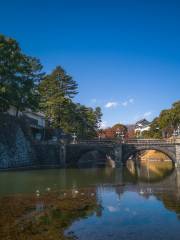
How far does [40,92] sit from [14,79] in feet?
54.3

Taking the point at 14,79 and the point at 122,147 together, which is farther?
the point at 122,147

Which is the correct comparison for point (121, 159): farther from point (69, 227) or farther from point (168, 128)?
point (69, 227)

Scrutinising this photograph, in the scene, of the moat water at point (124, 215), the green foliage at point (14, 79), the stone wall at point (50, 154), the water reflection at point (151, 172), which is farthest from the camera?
the stone wall at point (50, 154)

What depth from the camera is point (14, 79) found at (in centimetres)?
5666

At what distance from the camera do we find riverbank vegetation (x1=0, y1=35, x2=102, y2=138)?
179 feet

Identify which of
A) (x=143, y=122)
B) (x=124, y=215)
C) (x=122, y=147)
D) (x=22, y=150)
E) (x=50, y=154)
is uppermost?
(x=143, y=122)

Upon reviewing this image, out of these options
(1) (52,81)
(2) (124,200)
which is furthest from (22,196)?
(1) (52,81)

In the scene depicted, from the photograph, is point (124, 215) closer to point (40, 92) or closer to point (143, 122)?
point (40, 92)

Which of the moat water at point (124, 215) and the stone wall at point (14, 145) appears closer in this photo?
the moat water at point (124, 215)

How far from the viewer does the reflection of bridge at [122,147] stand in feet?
215

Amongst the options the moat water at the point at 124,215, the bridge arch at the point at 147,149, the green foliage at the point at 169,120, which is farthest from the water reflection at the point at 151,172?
the green foliage at the point at 169,120

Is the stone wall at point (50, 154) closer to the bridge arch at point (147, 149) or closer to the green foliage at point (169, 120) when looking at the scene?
the bridge arch at point (147, 149)

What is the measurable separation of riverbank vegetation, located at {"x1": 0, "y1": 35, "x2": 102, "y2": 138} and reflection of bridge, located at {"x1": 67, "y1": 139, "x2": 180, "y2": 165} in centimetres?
842

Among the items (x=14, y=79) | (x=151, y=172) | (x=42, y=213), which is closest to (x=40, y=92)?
(x=14, y=79)
